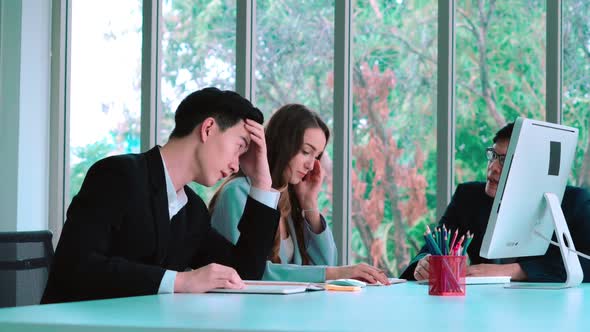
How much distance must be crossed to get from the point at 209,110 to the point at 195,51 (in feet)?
8.30

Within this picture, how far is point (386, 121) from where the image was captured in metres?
4.37

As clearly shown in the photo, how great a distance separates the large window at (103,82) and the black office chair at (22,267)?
255 cm

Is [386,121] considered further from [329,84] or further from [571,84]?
[571,84]

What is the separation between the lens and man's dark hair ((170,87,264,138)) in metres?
2.48

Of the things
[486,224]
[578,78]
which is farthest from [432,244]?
[578,78]

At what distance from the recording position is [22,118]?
16.6 feet

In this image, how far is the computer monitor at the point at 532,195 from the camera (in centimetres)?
237

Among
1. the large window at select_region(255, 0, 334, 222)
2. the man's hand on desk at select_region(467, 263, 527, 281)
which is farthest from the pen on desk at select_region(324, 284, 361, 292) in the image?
the large window at select_region(255, 0, 334, 222)

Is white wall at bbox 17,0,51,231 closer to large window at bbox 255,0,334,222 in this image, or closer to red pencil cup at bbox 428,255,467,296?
large window at bbox 255,0,334,222

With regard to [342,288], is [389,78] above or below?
above

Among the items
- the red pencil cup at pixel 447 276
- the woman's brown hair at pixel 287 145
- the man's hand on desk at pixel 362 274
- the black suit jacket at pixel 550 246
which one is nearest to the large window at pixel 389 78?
the black suit jacket at pixel 550 246

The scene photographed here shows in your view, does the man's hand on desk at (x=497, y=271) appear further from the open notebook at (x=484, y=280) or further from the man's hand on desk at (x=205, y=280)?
the man's hand on desk at (x=205, y=280)

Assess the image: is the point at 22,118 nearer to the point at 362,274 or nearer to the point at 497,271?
the point at 362,274

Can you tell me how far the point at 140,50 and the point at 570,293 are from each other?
346 centimetres
